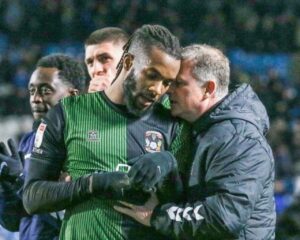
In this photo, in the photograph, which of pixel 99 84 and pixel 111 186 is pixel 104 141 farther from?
pixel 99 84

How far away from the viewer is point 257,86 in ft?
47.2

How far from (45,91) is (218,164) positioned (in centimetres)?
168

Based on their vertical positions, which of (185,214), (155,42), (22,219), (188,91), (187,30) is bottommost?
(187,30)

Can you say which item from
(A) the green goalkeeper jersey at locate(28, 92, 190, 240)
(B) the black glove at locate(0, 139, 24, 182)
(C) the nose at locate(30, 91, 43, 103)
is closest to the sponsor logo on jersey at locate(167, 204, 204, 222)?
(A) the green goalkeeper jersey at locate(28, 92, 190, 240)

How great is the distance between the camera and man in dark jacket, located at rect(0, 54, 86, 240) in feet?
15.9

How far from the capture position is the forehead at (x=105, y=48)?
16.9 ft

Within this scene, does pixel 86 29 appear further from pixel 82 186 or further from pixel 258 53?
pixel 82 186

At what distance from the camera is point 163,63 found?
3.84m

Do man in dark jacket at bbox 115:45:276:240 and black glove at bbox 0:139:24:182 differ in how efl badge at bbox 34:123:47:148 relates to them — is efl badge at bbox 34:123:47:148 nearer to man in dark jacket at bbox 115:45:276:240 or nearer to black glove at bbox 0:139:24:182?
man in dark jacket at bbox 115:45:276:240

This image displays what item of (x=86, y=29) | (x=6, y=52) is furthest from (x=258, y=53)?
(x=6, y=52)

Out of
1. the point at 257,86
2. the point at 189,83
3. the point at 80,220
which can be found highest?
the point at 189,83

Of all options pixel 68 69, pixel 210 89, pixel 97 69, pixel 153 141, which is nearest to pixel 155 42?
pixel 210 89

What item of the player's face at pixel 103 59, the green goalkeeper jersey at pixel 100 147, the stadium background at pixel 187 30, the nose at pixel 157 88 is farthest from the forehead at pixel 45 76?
the stadium background at pixel 187 30

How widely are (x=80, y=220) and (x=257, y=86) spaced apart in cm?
1078
